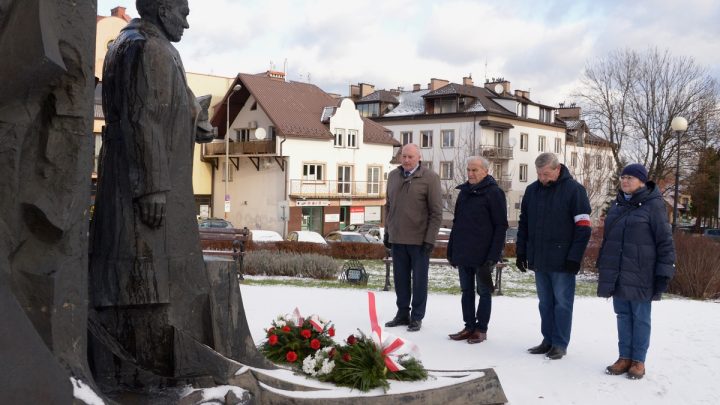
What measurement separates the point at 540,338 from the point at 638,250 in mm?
1799

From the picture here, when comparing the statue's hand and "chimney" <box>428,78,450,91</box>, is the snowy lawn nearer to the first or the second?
the statue's hand

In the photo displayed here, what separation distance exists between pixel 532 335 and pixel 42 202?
544cm

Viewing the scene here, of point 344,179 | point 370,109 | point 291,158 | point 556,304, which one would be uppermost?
point 370,109

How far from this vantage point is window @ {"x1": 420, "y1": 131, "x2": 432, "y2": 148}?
168 feet

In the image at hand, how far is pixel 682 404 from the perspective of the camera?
5.26 meters

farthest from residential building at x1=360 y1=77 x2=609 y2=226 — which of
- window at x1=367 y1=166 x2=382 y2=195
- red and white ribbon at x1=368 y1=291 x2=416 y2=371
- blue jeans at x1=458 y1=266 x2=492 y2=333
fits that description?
red and white ribbon at x1=368 y1=291 x2=416 y2=371

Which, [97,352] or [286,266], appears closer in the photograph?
[97,352]

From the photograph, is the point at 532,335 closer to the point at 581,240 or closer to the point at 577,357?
the point at 577,357

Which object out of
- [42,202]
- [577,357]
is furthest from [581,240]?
[42,202]

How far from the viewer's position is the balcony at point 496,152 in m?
49.5

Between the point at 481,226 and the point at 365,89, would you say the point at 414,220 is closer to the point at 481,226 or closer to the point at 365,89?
the point at 481,226

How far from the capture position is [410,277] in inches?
299

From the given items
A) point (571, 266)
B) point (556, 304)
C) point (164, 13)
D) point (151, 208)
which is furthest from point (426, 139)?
point (151, 208)

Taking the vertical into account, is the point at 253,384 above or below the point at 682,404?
above
